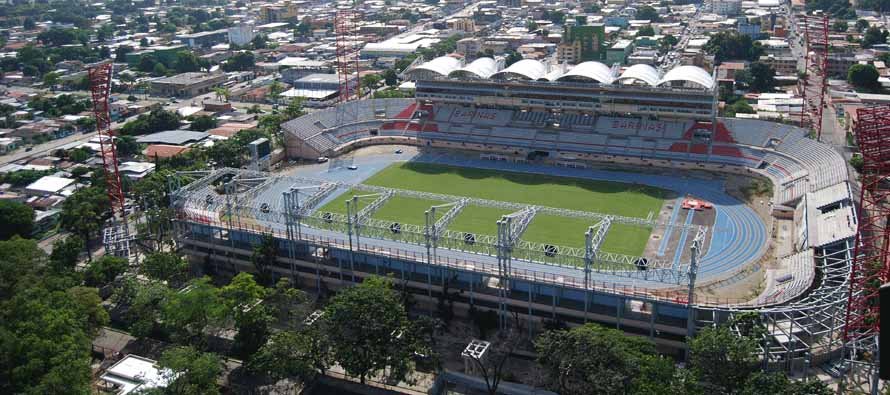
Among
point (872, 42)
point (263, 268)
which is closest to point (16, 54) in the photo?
point (263, 268)

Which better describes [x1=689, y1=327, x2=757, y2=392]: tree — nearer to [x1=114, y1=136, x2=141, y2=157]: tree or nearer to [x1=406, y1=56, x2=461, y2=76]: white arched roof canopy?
[x1=406, y1=56, x2=461, y2=76]: white arched roof canopy

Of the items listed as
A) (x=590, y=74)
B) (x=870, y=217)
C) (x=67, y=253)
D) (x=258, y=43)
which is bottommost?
(x=67, y=253)

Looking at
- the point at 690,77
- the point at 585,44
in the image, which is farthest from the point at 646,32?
the point at 690,77

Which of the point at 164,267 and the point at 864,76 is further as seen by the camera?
the point at 864,76

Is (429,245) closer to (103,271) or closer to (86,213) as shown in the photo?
(103,271)

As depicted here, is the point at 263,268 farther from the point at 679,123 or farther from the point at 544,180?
the point at 679,123

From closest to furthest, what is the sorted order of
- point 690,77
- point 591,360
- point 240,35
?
point 591,360
point 690,77
point 240,35

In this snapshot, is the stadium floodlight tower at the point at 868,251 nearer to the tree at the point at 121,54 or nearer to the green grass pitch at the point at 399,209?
the green grass pitch at the point at 399,209
